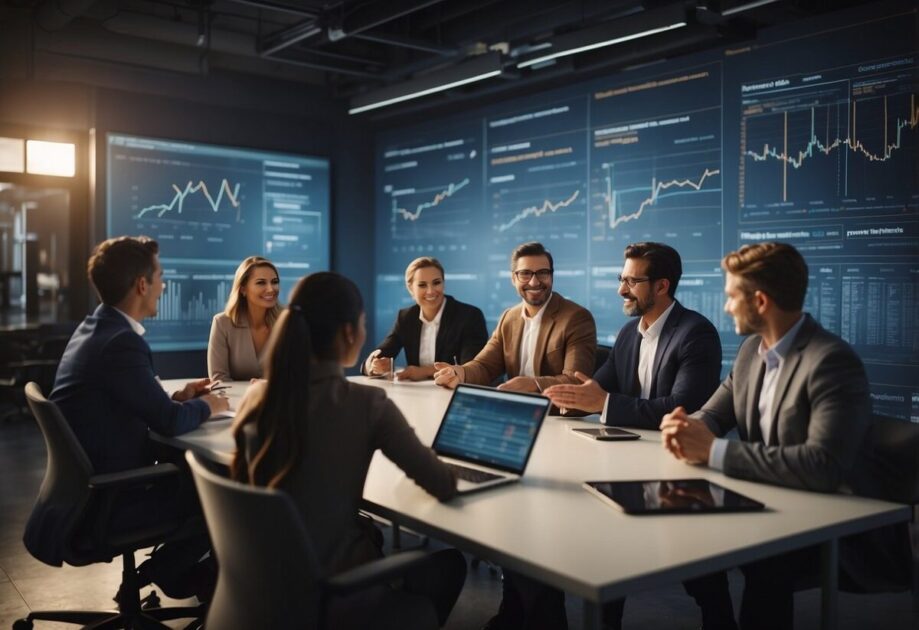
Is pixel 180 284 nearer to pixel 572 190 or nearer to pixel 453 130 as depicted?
pixel 453 130

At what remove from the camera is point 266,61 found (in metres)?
7.80

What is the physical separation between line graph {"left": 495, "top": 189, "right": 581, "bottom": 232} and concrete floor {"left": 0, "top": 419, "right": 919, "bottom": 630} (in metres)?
3.29

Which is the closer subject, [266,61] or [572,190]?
[572,190]

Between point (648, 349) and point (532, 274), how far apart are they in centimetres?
83

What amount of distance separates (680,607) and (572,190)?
12.2ft

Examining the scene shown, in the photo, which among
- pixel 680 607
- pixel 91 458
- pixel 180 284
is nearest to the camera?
pixel 91 458

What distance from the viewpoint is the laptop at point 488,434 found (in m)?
2.19

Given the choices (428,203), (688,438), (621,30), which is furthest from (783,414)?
(428,203)

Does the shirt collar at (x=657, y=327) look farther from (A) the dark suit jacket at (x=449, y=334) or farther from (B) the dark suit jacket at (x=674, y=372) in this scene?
(A) the dark suit jacket at (x=449, y=334)

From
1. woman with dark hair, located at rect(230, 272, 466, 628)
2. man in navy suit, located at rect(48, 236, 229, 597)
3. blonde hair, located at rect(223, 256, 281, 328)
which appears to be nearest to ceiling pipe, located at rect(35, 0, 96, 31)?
blonde hair, located at rect(223, 256, 281, 328)

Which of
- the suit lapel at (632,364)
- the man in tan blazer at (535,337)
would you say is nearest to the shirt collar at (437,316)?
the man in tan blazer at (535,337)

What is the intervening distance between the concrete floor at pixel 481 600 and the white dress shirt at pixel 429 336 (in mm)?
1360

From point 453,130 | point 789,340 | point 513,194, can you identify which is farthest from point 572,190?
point 789,340

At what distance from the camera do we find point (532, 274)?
3947mm
